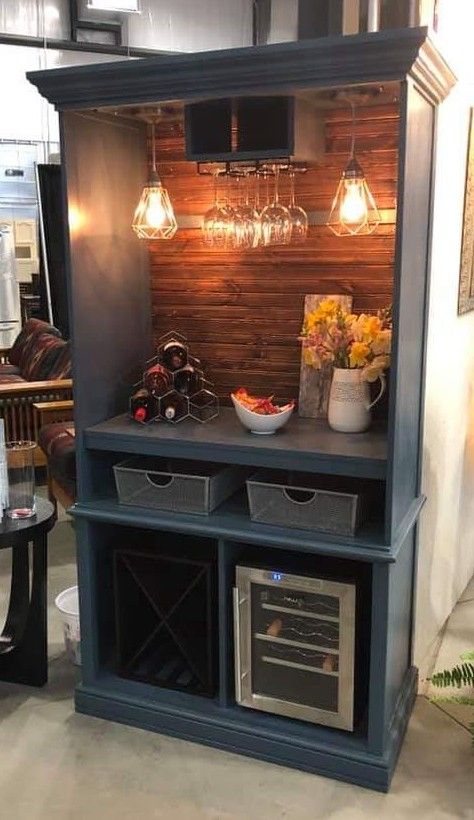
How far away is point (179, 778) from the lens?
7.82 ft

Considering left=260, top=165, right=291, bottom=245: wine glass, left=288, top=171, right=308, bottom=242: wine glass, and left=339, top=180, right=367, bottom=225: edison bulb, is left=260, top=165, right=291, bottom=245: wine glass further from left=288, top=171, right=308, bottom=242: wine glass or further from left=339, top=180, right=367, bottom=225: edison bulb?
left=339, top=180, right=367, bottom=225: edison bulb

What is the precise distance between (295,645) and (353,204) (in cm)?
133

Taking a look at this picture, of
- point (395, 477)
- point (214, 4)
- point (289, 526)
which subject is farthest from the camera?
point (214, 4)

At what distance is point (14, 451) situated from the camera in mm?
2818

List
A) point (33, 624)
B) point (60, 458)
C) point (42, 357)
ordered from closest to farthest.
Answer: point (33, 624), point (60, 458), point (42, 357)

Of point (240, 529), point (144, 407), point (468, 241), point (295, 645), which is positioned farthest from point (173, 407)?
point (468, 241)

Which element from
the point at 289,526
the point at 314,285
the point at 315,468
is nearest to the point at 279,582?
the point at 289,526

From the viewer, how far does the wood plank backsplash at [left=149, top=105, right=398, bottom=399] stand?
2508 mm

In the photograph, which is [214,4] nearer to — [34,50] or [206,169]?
[34,50]

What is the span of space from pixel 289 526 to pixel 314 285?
81 centimetres

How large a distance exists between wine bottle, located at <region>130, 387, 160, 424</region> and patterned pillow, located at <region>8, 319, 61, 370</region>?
3.74m

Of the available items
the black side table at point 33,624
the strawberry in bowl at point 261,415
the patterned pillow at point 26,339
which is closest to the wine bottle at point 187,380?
the strawberry in bowl at point 261,415

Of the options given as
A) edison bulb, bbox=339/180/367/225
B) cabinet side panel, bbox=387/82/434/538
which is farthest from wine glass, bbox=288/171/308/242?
cabinet side panel, bbox=387/82/434/538

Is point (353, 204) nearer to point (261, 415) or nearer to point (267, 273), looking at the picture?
point (267, 273)
